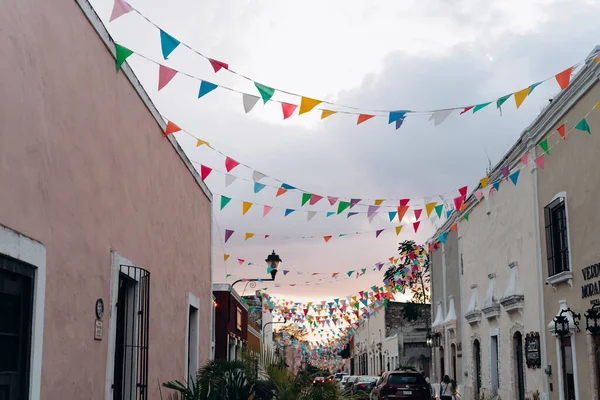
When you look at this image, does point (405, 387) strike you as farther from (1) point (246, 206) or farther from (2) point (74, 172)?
(2) point (74, 172)

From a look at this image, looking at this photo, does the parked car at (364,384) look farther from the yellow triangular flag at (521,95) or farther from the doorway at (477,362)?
the yellow triangular flag at (521,95)

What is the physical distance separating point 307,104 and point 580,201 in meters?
7.32

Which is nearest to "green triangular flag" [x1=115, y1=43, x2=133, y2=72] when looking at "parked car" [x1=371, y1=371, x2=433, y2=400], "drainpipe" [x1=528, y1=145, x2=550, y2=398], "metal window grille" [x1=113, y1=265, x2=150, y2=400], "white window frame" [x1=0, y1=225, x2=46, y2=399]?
"metal window grille" [x1=113, y1=265, x2=150, y2=400]

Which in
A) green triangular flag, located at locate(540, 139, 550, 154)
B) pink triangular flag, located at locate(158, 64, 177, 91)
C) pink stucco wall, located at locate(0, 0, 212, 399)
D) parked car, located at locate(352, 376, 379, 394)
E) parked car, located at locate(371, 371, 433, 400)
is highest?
green triangular flag, located at locate(540, 139, 550, 154)

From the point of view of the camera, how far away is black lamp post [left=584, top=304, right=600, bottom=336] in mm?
12594

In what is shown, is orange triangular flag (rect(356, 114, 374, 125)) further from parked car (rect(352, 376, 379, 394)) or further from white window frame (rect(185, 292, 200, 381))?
parked car (rect(352, 376, 379, 394))

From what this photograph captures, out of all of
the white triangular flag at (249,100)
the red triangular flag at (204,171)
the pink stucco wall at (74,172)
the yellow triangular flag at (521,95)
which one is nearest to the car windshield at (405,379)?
the red triangular flag at (204,171)

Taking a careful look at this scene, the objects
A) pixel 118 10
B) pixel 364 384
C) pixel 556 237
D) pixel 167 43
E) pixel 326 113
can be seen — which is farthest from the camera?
pixel 364 384

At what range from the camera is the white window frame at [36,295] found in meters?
5.07

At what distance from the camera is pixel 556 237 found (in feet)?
50.1

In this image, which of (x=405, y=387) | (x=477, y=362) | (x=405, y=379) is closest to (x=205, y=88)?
(x=405, y=387)

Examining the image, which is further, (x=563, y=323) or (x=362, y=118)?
(x=563, y=323)

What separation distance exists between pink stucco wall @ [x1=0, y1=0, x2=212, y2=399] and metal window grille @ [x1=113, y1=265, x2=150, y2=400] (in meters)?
0.31

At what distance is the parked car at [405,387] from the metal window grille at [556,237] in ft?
23.0
